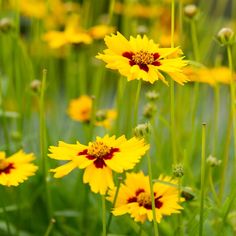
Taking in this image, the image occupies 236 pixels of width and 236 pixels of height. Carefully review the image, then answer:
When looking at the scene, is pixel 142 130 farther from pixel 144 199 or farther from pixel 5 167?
pixel 5 167

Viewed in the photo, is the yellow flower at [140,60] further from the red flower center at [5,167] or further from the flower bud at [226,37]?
the red flower center at [5,167]

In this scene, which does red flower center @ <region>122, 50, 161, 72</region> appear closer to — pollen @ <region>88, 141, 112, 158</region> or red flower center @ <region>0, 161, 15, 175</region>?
pollen @ <region>88, 141, 112, 158</region>

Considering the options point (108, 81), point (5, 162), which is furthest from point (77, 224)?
point (108, 81)

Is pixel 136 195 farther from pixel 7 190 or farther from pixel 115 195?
pixel 7 190

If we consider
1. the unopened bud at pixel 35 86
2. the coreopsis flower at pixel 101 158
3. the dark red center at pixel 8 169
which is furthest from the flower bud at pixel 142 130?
the unopened bud at pixel 35 86

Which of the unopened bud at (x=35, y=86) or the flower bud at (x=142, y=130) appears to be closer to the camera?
the flower bud at (x=142, y=130)
